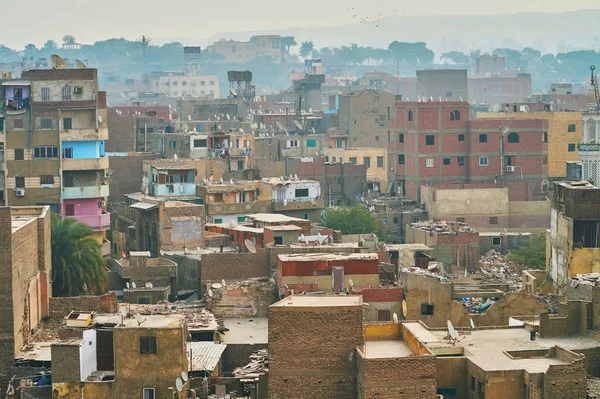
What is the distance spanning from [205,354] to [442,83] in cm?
10101

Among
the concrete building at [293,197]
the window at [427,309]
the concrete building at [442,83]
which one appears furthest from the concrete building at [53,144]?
the concrete building at [442,83]

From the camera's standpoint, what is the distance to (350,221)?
65812 millimetres

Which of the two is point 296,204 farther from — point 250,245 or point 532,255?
point 250,245

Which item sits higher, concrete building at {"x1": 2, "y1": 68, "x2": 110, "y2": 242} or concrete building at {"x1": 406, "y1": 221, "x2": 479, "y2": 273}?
concrete building at {"x1": 2, "y1": 68, "x2": 110, "y2": 242}

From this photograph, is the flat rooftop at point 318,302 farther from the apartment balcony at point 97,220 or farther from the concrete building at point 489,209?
the concrete building at point 489,209

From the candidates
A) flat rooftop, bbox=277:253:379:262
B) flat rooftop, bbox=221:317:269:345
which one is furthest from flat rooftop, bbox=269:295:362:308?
flat rooftop, bbox=277:253:379:262

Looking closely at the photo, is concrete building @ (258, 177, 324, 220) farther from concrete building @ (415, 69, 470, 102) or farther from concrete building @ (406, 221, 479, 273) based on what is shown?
concrete building @ (415, 69, 470, 102)

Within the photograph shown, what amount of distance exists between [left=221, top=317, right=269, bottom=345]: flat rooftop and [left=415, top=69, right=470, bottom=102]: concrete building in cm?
9171

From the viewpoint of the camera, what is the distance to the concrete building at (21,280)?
36781 millimetres

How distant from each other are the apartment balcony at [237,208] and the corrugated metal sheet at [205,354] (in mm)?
24695

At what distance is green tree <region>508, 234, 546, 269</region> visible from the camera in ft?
182

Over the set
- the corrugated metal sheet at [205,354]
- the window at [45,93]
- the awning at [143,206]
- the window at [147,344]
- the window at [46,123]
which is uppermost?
the window at [45,93]

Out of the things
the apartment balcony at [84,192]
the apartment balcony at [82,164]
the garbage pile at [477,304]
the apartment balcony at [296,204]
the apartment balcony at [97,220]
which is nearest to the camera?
the garbage pile at [477,304]

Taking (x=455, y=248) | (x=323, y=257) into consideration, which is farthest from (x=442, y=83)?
(x=323, y=257)
